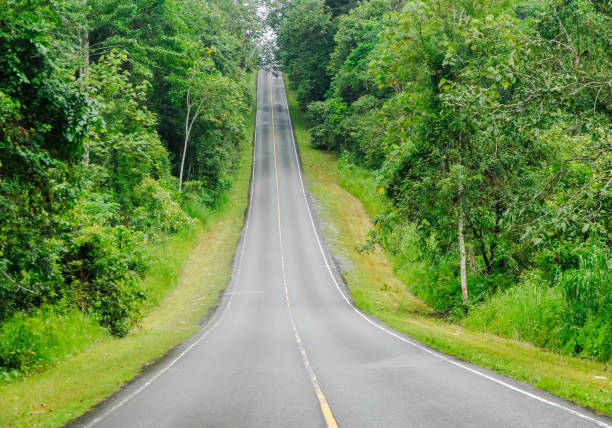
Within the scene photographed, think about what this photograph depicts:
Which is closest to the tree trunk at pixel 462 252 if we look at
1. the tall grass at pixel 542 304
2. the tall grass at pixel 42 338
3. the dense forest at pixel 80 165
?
the tall grass at pixel 542 304

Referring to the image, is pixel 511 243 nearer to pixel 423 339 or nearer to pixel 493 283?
pixel 493 283

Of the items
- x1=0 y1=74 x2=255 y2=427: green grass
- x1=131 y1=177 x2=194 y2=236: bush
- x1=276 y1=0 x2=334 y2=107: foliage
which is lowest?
x1=0 y1=74 x2=255 y2=427: green grass

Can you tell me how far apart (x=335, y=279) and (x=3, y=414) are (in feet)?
72.2

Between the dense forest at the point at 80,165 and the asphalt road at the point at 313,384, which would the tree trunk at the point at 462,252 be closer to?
the asphalt road at the point at 313,384

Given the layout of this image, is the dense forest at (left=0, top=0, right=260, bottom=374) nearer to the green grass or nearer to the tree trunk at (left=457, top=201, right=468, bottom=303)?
the green grass

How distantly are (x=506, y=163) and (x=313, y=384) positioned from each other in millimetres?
13413

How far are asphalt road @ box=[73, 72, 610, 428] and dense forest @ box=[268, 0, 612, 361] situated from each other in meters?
3.44

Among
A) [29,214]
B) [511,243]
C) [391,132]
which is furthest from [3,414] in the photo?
[511,243]

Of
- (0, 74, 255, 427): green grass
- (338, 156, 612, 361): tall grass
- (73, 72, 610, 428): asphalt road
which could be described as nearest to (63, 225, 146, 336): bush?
(0, 74, 255, 427): green grass

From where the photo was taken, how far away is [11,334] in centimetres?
1246

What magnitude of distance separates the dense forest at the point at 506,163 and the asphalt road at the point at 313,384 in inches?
135

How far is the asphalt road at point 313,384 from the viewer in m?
7.51

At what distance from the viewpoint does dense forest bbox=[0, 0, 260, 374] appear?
357 inches

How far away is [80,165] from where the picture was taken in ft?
41.3
